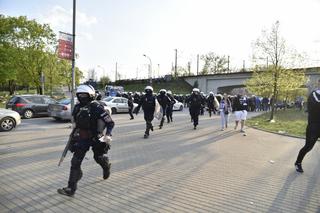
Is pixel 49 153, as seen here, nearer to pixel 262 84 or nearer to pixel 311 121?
pixel 311 121

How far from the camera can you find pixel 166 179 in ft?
21.4

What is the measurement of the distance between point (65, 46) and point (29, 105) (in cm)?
743

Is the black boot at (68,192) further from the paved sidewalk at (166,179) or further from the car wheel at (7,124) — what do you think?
the car wheel at (7,124)

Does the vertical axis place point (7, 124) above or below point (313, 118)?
below

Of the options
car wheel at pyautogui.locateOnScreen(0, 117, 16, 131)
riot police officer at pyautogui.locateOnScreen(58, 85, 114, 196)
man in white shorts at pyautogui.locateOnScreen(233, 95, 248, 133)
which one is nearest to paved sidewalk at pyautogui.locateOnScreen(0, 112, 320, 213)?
riot police officer at pyautogui.locateOnScreen(58, 85, 114, 196)

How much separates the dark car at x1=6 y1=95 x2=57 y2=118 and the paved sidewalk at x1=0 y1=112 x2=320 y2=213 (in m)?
8.82

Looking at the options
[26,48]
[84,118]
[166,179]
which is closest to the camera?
[84,118]

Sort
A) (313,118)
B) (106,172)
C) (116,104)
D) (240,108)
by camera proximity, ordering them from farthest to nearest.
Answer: (116,104), (240,108), (313,118), (106,172)

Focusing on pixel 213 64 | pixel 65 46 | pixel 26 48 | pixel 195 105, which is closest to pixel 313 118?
pixel 195 105

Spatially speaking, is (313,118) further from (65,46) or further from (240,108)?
(65,46)

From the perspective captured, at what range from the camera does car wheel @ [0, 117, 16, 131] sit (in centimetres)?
1354

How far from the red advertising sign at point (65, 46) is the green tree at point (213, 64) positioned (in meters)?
69.3

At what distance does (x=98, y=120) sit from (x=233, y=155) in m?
4.96

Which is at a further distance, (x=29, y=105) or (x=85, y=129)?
(x=29, y=105)
